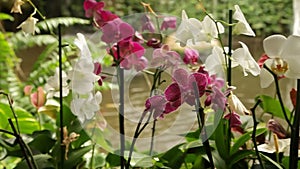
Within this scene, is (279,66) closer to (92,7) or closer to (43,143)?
(92,7)

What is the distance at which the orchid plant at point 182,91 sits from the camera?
0.40 meters

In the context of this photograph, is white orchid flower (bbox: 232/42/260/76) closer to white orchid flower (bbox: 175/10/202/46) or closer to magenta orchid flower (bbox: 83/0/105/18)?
white orchid flower (bbox: 175/10/202/46)

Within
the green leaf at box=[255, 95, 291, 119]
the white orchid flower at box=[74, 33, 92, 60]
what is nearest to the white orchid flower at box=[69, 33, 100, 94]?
the white orchid flower at box=[74, 33, 92, 60]

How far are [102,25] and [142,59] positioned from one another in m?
0.05

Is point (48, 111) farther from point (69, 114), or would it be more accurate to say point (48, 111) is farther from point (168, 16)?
point (168, 16)

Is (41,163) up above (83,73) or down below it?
below

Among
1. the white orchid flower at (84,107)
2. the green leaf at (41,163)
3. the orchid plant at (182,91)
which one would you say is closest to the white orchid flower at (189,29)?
the orchid plant at (182,91)

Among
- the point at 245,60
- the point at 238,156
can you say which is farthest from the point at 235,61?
the point at 238,156

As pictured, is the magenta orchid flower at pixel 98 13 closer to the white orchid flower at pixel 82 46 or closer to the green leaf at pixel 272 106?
the white orchid flower at pixel 82 46

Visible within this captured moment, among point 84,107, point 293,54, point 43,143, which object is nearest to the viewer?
point 293,54

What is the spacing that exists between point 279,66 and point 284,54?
12 millimetres

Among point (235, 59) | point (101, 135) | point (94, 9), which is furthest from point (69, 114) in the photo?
point (235, 59)

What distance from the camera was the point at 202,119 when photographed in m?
0.41

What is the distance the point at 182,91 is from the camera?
1.32 ft
